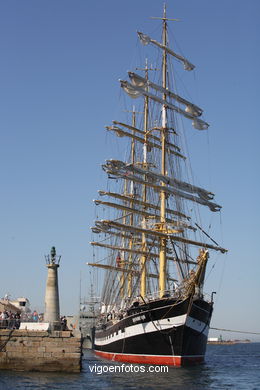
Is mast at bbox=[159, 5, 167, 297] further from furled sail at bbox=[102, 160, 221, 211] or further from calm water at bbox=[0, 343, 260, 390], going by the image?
calm water at bbox=[0, 343, 260, 390]

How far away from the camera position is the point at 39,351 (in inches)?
1270

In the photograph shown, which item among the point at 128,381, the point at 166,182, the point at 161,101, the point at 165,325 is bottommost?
the point at 128,381

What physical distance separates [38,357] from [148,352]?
10908 millimetres

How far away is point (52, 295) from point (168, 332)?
9.14m

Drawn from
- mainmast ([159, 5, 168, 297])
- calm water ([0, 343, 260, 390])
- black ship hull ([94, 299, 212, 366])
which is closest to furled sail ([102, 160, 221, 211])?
mainmast ([159, 5, 168, 297])

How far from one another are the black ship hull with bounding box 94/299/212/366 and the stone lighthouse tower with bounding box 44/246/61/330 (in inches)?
309

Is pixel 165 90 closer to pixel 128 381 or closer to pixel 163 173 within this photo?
pixel 163 173

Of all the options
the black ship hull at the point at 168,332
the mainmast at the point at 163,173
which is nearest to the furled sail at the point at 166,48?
the mainmast at the point at 163,173

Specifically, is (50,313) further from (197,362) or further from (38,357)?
(197,362)

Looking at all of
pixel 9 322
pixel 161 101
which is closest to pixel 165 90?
pixel 161 101

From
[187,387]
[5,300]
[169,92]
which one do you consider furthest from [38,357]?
[169,92]

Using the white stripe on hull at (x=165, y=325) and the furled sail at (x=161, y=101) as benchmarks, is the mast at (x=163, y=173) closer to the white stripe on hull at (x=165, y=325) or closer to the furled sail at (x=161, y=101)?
the furled sail at (x=161, y=101)

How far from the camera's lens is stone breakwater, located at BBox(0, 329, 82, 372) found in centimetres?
3209

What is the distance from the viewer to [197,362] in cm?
4200
